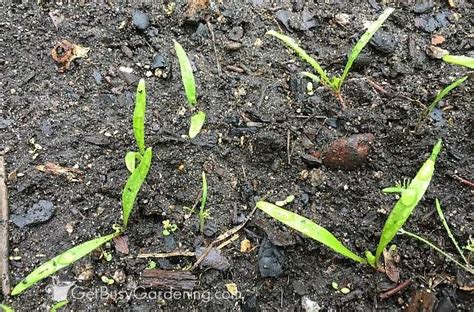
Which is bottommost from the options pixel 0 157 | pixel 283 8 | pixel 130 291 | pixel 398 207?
pixel 130 291

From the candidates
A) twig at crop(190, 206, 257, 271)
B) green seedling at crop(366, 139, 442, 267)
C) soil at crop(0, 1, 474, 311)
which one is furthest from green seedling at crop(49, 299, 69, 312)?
green seedling at crop(366, 139, 442, 267)

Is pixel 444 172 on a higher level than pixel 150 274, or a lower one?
higher

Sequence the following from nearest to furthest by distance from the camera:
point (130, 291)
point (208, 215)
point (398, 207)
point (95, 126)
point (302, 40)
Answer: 1. point (398, 207)
2. point (130, 291)
3. point (208, 215)
4. point (95, 126)
5. point (302, 40)

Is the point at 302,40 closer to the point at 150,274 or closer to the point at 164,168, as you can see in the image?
the point at 164,168

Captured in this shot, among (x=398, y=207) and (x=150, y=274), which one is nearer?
(x=398, y=207)

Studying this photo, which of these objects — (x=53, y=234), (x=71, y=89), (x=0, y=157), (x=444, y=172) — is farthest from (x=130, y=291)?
(x=444, y=172)

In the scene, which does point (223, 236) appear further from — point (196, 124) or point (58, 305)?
point (58, 305)

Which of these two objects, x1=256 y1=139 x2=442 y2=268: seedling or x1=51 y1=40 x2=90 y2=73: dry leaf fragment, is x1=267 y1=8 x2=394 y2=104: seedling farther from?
x1=51 y1=40 x2=90 y2=73: dry leaf fragment
